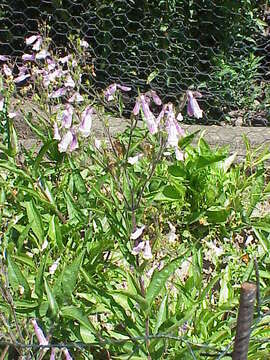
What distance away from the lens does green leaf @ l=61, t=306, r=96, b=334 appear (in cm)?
258

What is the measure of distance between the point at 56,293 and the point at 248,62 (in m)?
2.55

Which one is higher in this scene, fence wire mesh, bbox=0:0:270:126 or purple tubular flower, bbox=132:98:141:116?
purple tubular flower, bbox=132:98:141:116

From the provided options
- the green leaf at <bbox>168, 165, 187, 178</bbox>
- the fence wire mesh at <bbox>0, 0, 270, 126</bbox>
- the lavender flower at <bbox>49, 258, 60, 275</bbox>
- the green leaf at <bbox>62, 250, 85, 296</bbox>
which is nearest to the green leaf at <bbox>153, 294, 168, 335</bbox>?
the green leaf at <bbox>62, 250, 85, 296</bbox>

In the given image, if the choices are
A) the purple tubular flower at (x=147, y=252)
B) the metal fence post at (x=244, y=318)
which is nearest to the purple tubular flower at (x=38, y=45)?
the purple tubular flower at (x=147, y=252)

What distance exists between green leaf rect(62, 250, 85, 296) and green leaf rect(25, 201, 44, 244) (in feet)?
1.59

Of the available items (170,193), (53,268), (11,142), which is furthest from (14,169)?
(170,193)

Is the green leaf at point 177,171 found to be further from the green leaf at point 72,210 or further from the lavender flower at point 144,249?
the lavender flower at point 144,249

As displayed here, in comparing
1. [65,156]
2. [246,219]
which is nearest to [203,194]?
[246,219]

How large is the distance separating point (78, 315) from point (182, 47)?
253cm

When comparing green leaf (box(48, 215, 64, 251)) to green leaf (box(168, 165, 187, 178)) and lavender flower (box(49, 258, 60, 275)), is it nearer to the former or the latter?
lavender flower (box(49, 258, 60, 275))

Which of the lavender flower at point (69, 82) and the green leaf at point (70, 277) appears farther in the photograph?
the lavender flower at point (69, 82)

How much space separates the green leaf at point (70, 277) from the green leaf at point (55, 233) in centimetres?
39

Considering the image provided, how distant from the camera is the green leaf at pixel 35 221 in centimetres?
312

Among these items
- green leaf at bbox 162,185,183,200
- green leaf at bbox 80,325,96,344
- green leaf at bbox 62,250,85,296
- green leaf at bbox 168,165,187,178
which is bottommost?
green leaf at bbox 80,325,96,344
